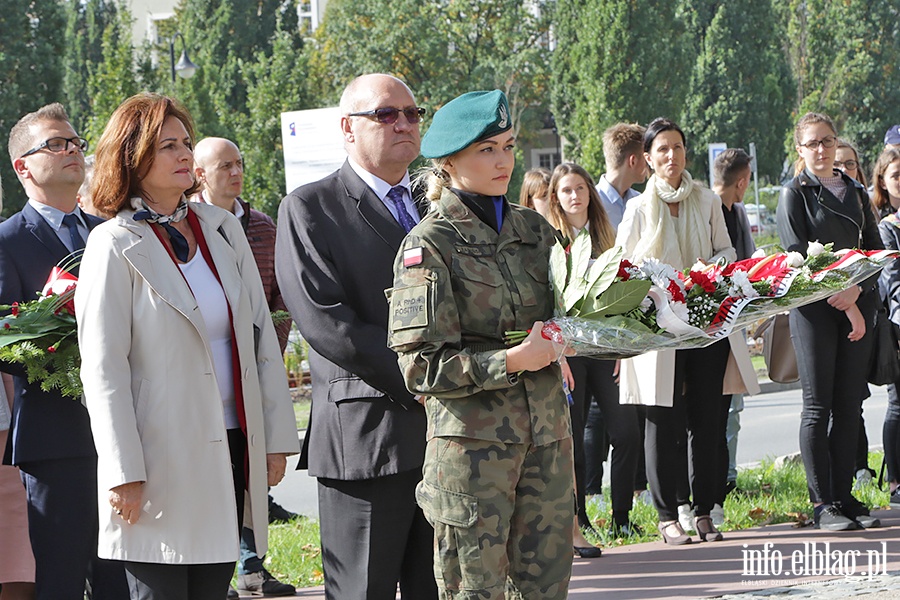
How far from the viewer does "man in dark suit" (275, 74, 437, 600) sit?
405 centimetres

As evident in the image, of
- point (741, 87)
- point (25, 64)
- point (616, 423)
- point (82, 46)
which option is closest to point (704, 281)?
point (616, 423)

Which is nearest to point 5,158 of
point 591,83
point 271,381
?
point 591,83

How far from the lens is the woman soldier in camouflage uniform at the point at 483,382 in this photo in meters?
3.51

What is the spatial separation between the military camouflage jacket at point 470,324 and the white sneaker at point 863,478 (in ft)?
17.0

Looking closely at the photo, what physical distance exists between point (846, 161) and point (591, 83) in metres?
33.1

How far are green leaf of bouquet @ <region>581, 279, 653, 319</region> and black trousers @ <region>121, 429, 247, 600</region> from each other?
54.1 inches

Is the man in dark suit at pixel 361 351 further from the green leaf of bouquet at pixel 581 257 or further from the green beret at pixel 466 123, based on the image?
the green leaf of bouquet at pixel 581 257

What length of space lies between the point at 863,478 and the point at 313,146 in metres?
6.26

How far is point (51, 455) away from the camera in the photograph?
178 inches

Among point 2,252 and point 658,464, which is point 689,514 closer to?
point 658,464

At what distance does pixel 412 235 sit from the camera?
3.65 meters

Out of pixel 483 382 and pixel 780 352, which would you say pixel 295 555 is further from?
pixel 483 382

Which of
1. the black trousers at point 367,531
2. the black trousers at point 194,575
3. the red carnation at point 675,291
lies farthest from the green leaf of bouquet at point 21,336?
the red carnation at point 675,291

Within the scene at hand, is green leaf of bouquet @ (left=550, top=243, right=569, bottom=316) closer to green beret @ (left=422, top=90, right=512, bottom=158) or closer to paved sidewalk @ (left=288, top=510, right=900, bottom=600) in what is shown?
green beret @ (left=422, top=90, right=512, bottom=158)
